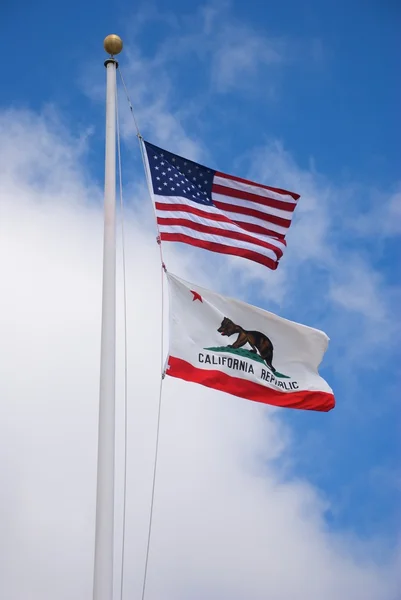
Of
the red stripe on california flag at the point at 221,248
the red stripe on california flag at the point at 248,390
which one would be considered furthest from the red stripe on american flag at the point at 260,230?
the red stripe on california flag at the point at 248,390

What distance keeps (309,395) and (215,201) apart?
446 centimetres

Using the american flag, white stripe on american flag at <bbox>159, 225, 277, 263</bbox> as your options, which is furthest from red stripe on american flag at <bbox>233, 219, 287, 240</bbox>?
white stripe on american flag at <bbox>159, 225, 277, 263</bbox>

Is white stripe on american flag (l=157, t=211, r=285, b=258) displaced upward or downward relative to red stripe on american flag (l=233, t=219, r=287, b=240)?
downward

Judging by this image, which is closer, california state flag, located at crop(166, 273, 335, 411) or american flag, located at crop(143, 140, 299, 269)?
california state flag, located at crop(166, 273, 335, 411)

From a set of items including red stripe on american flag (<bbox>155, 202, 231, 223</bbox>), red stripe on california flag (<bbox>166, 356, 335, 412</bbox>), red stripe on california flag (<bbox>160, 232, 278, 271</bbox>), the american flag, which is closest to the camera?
red stripe on california flag (<bbox>166, 356, 335, 412</bbox>)

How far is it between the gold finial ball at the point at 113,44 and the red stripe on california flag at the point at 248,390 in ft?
19.0

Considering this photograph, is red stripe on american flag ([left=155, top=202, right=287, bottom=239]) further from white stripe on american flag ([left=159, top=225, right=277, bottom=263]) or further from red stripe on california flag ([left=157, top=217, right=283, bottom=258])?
white stripe on american flag ([left=159, top=225, right=277, bottom=263])

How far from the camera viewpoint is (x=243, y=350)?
15938 millimetres

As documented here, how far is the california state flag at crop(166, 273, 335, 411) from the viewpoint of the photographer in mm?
15297

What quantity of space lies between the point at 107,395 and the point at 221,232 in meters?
5.62

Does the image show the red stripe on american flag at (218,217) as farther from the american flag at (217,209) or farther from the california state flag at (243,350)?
the california state flag at (243,350)

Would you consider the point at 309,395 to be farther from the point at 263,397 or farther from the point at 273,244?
the point at 273,244

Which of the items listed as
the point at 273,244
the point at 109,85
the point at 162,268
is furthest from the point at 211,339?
the point at 109,85

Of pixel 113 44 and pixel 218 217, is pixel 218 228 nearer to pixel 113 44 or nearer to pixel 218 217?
pixel 218 217
